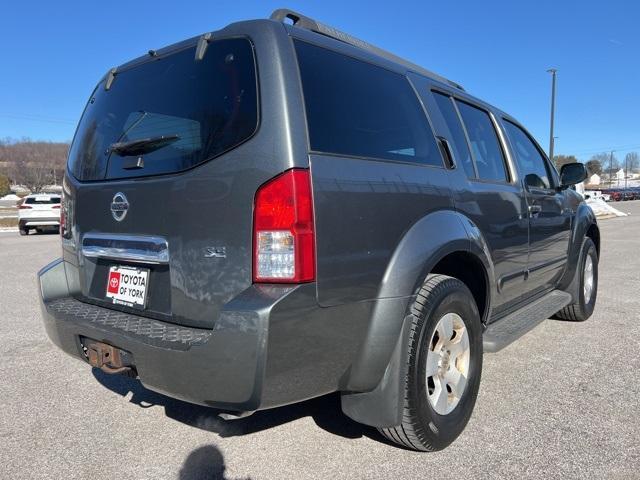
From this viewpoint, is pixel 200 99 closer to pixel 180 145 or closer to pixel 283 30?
pixel 180 145

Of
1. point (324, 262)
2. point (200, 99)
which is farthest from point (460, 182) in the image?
point (200, 99)

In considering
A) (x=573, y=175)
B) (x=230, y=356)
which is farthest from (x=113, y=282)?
(x=573, y=175)

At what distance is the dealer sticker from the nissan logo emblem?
0.25m

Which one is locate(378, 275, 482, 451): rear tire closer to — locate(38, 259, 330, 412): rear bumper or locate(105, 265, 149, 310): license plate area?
locate(38, 259, 330, 412): rear bumper

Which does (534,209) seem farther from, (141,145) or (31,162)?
(31,162)

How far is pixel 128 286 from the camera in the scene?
7.95ft

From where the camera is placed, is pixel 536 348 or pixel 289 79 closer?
pixel 289 79

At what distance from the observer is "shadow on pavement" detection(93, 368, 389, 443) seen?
9.05ft

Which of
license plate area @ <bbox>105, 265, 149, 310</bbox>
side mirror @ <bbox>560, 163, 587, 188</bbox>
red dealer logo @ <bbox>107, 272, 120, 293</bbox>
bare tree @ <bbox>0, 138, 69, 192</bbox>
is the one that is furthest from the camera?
bare tree @ <bbox>0, 138, 69, 192</bbox>

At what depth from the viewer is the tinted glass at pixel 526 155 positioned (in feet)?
13.0

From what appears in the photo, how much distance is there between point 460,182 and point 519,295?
1.35m

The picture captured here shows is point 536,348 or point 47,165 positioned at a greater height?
point 47,165

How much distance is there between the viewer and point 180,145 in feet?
7.28

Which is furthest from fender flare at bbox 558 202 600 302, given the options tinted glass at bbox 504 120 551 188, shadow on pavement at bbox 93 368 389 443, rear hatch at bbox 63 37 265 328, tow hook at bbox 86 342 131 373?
tow hook at bbox 86 342 131 373
